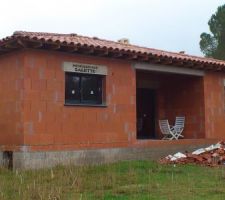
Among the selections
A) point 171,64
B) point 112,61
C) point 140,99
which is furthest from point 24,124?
point 140,99

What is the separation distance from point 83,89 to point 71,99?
20.6 inches

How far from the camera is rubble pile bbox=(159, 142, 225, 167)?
13953 millimetres

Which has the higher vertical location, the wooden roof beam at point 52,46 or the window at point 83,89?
the wooden roof beam at point 52,46

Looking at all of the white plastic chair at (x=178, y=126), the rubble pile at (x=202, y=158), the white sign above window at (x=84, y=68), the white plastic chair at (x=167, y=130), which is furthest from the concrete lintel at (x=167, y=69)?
the rubble pile at (x=202, y=158)

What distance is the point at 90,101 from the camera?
1384 centimetres

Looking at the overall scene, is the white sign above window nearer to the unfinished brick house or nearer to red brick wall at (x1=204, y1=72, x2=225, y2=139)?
the unfinished brick house

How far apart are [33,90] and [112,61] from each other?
297 centimetres

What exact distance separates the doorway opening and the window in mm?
5023

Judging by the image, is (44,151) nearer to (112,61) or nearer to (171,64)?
(112,61)

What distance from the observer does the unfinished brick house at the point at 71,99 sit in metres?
12.3

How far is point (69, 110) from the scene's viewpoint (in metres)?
13.1

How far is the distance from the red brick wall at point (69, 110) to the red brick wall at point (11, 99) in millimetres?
255

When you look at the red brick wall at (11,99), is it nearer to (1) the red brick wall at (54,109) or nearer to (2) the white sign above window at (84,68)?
(1) the red brick wall at (54,109)

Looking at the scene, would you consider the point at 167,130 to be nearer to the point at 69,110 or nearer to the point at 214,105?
the point at 214,105
